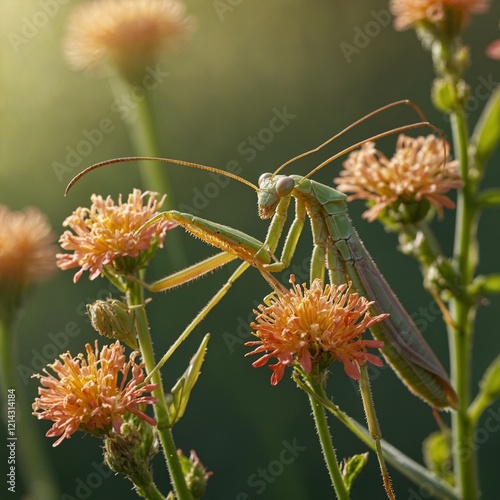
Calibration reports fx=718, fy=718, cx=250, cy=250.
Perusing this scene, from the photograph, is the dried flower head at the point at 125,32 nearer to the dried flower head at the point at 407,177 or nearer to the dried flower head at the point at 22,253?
the dried flower head at the point at 22,253

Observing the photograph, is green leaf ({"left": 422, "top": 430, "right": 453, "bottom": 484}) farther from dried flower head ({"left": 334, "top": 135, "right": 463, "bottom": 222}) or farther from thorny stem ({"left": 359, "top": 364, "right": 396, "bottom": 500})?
dried flower head ({"left": 334, "top": 135, "right": 463, "bottom": 222})

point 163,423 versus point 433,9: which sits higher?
point 433,9

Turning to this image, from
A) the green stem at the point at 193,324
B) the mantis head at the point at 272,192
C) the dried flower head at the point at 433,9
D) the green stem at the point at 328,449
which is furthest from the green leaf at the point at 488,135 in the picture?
the green stem at the point at 328,449

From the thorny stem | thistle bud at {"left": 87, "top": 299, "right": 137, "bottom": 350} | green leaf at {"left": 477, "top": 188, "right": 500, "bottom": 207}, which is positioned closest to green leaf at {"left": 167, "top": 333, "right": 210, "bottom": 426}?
thistle bud at {"left": 87, "top": 299, "right": 137, "bottom": 350}

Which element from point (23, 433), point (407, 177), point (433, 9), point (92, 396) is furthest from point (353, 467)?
point (433, 9)

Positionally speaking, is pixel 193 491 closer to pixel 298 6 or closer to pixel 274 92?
pixel 274 92

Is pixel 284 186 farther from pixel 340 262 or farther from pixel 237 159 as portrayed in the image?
pixel 237 159

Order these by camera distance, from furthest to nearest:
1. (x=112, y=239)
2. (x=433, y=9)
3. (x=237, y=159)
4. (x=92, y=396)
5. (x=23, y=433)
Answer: (x=237, y=159)
(x=23, y=433)
(x=433, y=9)
(x=112, y=239)
(x=92, y=396)
